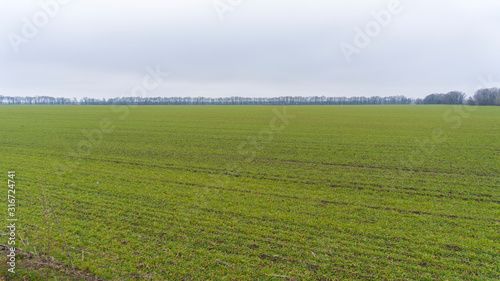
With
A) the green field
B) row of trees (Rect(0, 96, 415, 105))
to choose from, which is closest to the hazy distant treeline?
row of trees (Rect(0, 96, 415, 105))

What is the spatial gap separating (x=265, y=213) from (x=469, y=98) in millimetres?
119347

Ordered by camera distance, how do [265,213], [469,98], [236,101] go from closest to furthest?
[265,213]
[469,98]
[236,101]

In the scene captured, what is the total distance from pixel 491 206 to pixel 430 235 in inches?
155

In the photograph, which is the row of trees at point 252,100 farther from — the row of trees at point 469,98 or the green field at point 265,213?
the green field at point 265,213

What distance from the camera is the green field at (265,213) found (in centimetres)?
596

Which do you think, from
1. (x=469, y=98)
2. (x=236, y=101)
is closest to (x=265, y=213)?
(x=469, y=98)

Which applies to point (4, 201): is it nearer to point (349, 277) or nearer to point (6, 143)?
point (349, 277)

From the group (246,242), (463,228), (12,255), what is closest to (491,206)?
(463,228)

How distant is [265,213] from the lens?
839 cm

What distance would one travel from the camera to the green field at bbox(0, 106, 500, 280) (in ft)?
19.5

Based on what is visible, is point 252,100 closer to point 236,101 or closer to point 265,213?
point 236,101

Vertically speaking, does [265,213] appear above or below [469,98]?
below

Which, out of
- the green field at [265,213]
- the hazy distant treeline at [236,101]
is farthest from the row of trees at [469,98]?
the green field at [265,213]

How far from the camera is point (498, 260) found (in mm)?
6215
